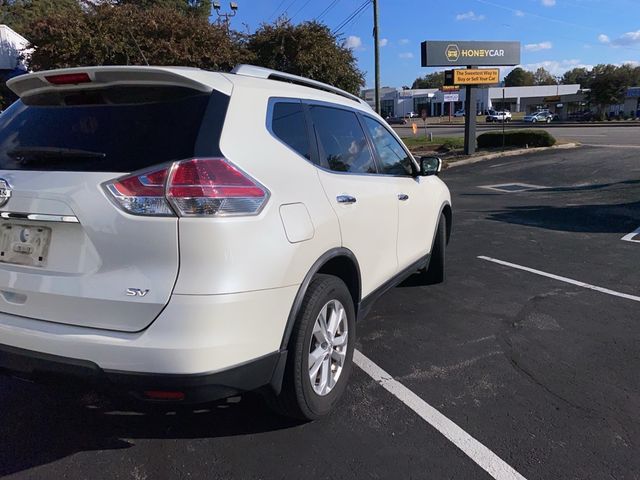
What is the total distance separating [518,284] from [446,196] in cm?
127

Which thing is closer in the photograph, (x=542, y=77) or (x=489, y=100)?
(x=489, y=100)

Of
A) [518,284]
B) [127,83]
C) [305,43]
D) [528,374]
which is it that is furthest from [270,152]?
[305,43]

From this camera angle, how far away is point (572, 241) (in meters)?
7.92

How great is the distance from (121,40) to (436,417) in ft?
75.1

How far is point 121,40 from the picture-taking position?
Result: 22.1m

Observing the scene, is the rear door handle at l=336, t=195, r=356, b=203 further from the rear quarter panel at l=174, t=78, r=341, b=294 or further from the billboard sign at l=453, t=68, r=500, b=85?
the billboard sign at l=453, t=68, r=500, b=85

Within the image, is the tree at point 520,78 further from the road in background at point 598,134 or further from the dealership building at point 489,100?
the road in background at point 598,134

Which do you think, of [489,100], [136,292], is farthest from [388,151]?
[489,100]

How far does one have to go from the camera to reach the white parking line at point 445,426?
2.66 meters

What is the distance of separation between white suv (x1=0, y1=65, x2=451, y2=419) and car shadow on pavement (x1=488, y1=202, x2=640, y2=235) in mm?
7295

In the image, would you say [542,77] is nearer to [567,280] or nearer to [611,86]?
[611,86]

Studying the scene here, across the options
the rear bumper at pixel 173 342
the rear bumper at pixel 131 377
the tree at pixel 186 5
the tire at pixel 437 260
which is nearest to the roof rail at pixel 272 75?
the rear bumper at pixel 173 342

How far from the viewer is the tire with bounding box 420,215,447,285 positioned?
218 inches

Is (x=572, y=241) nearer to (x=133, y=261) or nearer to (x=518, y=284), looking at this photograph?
(x=518, y=284)
